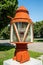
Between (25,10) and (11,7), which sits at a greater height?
(11,7)

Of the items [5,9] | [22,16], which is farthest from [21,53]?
[5,9]

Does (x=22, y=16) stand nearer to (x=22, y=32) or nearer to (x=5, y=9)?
(x=22, y=32)

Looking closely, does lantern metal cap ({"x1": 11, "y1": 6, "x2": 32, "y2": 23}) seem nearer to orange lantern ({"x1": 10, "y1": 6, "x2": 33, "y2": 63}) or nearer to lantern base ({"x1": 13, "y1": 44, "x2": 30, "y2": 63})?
orange lantern ({"x1": 10, "y1": 6, "x2": 33, "y2": 63})

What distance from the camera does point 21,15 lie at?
488 cm

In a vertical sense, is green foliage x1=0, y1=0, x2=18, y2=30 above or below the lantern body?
above

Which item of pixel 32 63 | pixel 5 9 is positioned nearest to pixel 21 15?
pixel 32 63

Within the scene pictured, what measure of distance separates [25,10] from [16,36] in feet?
3.05

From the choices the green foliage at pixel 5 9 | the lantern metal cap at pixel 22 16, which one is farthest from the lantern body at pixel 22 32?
the green foliage at pixel 5 9

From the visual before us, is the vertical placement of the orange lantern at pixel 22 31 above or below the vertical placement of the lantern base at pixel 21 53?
above

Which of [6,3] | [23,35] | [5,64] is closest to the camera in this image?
[23,35]

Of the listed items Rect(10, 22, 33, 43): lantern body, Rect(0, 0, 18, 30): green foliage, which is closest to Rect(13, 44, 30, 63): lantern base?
Rect(10, 22, 33, 43): lantern body

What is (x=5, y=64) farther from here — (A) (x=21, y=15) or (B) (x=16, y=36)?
(A) (x=21, y=15)

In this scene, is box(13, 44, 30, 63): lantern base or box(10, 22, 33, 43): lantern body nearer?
box(10, 22, 33, 43): lantern body

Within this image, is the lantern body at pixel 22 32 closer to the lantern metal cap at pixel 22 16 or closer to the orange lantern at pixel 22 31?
the orange lantern at pixel 22 31
